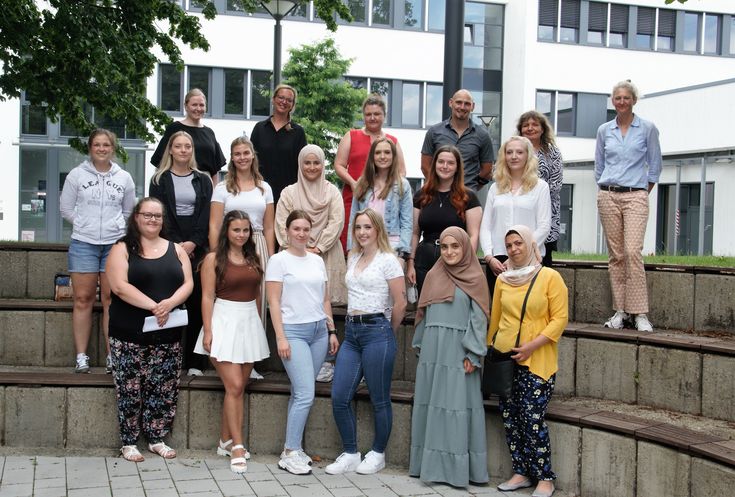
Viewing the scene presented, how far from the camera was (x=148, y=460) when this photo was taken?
23.5ft

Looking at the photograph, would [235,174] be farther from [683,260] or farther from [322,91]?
[322,91]

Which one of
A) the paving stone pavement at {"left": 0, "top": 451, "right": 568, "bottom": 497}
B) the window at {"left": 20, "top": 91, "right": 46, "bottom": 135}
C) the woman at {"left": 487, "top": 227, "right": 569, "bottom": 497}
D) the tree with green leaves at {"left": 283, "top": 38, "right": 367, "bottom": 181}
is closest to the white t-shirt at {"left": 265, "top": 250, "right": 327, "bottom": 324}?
the paving stone pavement at {"left": 0, "top": 451, "right": 568, "bottom": 497}

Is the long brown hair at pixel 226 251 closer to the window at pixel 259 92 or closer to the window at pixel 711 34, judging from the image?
the window at pixel 259 92

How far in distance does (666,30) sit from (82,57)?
1251 inches

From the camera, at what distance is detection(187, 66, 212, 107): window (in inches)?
1217

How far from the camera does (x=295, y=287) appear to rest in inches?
277

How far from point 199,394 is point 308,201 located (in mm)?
1905

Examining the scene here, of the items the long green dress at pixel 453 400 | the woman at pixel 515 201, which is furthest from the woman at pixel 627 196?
the long green dress at pixel 453 400

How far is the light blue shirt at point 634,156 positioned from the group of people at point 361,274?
17mm

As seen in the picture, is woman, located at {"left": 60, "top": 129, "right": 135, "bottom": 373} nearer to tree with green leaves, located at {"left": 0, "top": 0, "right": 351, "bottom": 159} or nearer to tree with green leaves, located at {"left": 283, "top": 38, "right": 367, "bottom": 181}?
tree with green leaves, located at {"left": 0, "top": 0, "right": 351, "bottom": 159}

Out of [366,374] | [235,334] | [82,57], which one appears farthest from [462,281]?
[82,57]

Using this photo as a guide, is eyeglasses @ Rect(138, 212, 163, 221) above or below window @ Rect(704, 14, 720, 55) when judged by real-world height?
below

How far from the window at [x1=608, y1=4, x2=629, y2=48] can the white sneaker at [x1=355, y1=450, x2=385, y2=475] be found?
33.0m

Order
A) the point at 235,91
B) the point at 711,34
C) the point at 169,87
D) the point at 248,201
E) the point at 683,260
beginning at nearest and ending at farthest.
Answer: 1. the point at 248,201
2. the point at 683,260
3. the point at 169,87
4. the point at 235,91
5. the point at 711,34
